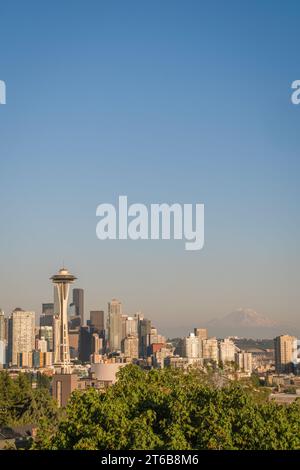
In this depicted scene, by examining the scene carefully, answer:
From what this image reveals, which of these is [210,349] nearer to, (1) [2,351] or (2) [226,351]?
(2) [226,351]

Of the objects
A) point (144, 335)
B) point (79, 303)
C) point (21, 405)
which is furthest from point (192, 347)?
point (21, 405)

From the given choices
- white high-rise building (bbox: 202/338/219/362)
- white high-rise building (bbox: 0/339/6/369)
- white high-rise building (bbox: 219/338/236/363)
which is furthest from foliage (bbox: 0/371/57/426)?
white high-rise building (bbox: 202/338/219/362)

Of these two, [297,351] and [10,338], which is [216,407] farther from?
[10,338]

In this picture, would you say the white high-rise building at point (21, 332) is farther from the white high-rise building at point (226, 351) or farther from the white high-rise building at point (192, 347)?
the white high-rise building at point (226, 351)

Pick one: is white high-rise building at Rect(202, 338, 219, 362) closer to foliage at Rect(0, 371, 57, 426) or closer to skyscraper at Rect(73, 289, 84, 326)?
skyscraper at Rect(73, 289, 84, 326)


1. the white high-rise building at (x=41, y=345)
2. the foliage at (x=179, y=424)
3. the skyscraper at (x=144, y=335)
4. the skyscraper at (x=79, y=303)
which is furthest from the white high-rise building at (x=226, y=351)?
the foliage at (x=179, y=424)
